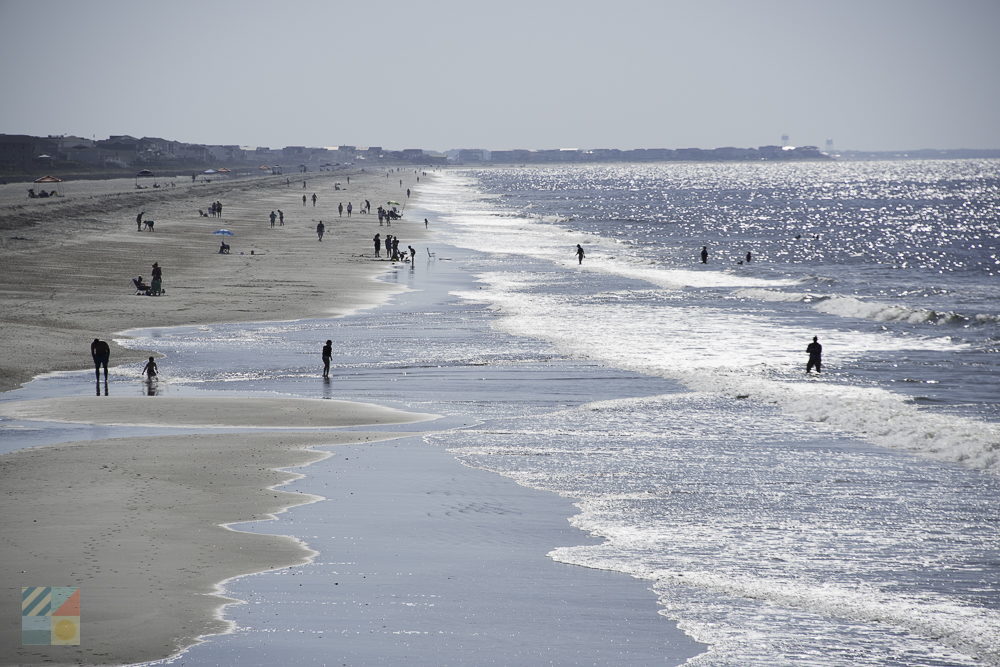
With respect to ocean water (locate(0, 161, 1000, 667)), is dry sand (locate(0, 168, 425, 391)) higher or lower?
higher

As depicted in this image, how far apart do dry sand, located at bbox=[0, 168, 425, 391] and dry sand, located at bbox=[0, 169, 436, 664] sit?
135mm

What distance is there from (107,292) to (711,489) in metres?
33.0

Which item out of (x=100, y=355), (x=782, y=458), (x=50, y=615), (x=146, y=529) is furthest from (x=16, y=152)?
(x=50, y=615)

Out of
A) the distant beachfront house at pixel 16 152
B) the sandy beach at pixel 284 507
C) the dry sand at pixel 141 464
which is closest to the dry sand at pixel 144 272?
the dry sand at pixel 141 464

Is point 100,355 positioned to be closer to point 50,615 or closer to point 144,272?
point 50,615

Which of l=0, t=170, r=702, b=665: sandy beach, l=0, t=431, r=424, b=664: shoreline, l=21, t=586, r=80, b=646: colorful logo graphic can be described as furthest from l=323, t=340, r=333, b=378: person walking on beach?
l=21, t=586, r=80, b=646: colorful logo graphic

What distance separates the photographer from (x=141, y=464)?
2023 centimetres

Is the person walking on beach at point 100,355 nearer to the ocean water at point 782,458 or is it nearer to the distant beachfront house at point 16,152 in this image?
the ocean water at point 782,458

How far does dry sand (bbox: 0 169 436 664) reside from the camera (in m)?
13.4

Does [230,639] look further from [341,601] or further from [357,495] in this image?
[357,495]

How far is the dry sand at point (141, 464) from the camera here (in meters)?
13.4

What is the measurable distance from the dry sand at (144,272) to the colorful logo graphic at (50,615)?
1638 cm

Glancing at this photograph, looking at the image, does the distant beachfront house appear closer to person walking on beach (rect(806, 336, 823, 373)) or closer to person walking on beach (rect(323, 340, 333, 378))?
person walking on beach (rect(323, 340, 333, 378))

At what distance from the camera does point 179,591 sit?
45.6 feet
